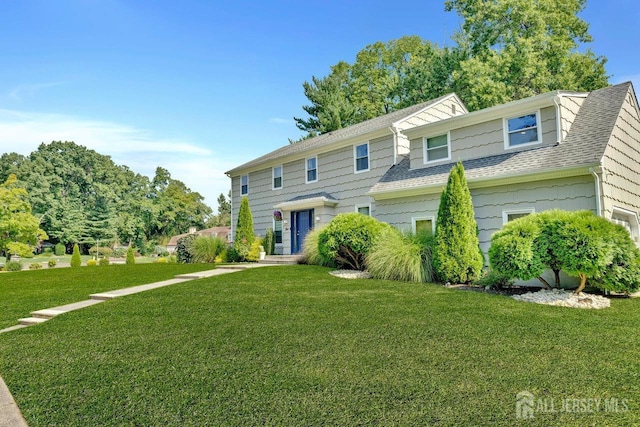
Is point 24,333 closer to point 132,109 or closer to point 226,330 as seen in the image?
point 226,330

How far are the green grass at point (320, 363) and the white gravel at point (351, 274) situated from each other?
3423mm

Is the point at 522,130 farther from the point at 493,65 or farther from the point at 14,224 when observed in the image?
the point at 14,224

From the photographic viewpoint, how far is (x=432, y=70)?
23.1 m

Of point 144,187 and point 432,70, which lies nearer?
point 432,70

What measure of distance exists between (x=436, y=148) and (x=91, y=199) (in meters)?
43.1

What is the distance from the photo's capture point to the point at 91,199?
42.5 meters

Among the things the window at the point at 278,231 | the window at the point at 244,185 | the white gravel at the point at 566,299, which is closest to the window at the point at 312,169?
the window at the point at 278,231

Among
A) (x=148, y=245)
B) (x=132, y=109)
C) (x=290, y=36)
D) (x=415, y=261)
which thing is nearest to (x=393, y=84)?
(x=290, y=36)

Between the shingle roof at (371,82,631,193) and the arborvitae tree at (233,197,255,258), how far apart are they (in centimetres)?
654

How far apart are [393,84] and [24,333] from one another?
82.2ft

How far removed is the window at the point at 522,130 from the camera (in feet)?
33.1

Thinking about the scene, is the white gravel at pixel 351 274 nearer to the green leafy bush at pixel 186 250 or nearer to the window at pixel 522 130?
the window at pixel 522 130

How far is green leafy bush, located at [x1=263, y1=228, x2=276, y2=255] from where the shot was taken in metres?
16.7

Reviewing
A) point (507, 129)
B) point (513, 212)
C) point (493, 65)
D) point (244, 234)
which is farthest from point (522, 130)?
point (493, 65)
